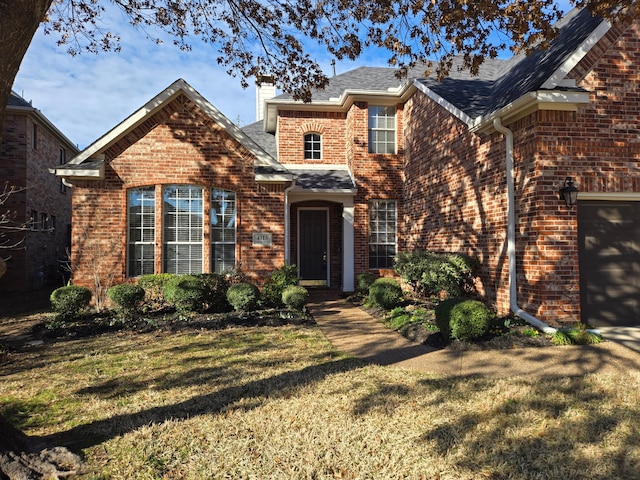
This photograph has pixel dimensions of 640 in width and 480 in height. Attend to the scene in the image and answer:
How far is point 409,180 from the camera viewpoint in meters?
12.8

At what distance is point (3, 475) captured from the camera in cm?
287

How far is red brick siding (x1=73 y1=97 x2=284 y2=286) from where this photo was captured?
386 inches

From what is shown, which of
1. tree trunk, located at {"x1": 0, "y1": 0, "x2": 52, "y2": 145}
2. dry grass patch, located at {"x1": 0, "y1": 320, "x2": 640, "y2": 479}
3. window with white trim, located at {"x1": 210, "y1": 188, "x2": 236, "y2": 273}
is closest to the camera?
tree trunk, located at {"x1": 0, "y1": 0, "x2": 52, "y2": 145}

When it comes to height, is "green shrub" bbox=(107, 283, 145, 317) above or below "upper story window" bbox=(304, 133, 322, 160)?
below

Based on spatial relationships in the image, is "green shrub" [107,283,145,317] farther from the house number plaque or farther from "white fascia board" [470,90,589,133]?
"white fascia board" [470,90,589,133]

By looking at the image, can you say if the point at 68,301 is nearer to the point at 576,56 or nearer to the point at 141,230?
the point at 141,230

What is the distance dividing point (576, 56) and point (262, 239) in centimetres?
745

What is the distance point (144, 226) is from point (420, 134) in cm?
798

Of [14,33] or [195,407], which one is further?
[195,407]

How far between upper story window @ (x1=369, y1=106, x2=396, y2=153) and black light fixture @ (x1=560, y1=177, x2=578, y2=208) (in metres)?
7.08

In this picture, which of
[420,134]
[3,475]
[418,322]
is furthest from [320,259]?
[3,475]

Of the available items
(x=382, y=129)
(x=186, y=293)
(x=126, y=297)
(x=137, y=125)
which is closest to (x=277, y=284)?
(x=186, y=293)

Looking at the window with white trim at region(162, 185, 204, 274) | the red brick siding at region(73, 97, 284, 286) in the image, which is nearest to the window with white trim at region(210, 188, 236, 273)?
the red brick siding at region(73, 97, 284, 286)

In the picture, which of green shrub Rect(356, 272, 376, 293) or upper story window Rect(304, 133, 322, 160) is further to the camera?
upper story window Rect(304, 133, 322, 160)
